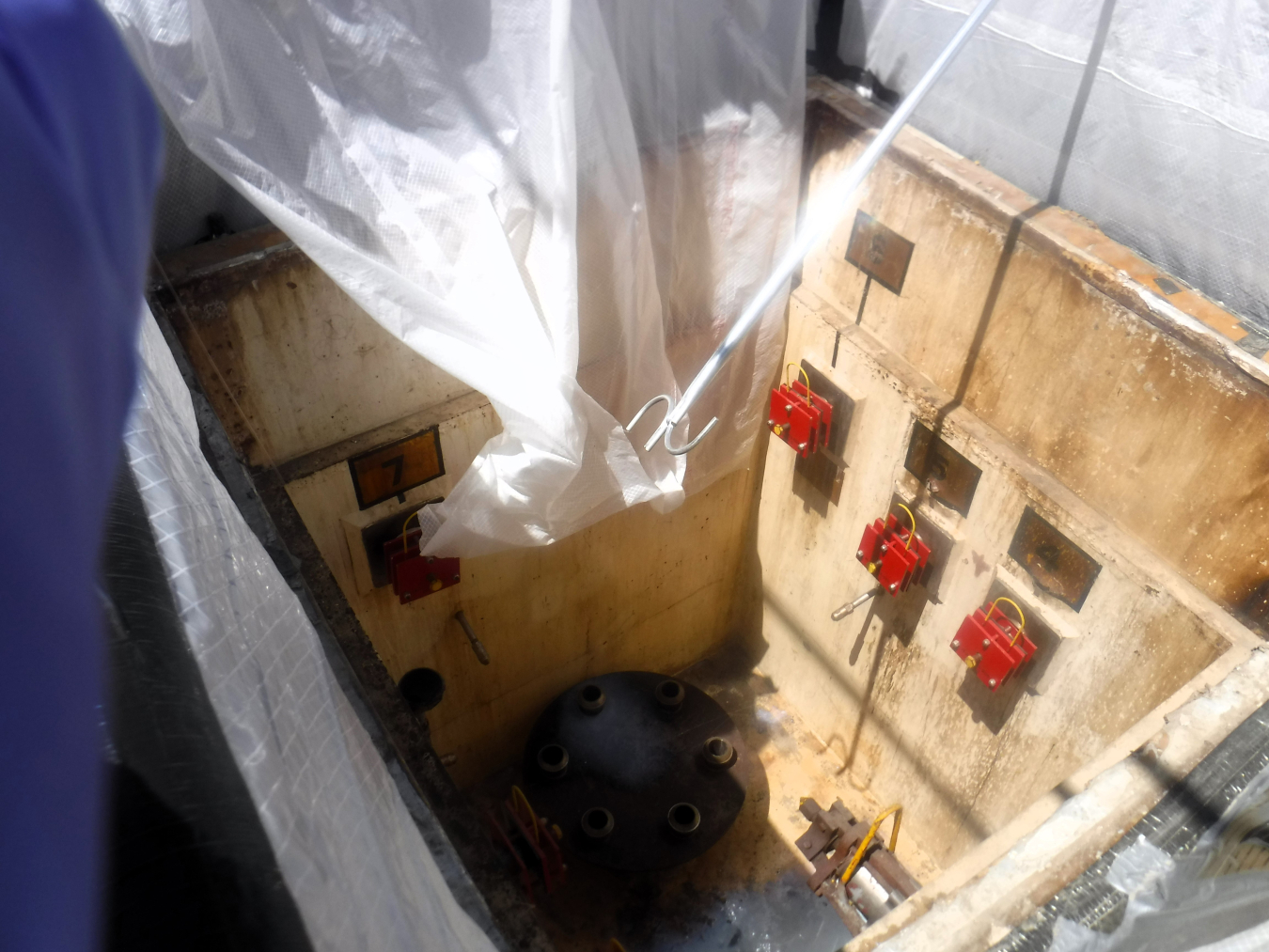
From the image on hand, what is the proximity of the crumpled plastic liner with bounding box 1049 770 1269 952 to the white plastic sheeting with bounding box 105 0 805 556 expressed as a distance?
40.4 inches

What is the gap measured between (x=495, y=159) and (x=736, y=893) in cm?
229

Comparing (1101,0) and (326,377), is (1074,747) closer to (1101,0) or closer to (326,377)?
(1101,0)

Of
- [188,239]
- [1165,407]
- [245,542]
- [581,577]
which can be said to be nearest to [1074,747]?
[1165,407]

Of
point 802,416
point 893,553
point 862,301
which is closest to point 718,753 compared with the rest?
point 893,553

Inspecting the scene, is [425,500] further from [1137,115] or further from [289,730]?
[1137,115]

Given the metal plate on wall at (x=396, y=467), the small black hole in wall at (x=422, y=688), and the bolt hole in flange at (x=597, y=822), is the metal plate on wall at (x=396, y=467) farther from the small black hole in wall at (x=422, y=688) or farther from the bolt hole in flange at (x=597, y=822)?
the bolt hole in flange at (x=597, y=822)

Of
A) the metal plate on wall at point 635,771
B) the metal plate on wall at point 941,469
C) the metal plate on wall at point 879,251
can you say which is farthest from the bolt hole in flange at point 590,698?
the metal plate on wall at point 879,251

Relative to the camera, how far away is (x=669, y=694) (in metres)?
3.01

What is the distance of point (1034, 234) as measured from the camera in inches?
77.4

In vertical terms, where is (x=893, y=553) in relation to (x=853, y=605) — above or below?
above

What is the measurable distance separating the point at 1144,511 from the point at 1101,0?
106 centimetres

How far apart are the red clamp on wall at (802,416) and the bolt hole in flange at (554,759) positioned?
1.21 meters

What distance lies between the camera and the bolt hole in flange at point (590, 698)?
3006 millimetres

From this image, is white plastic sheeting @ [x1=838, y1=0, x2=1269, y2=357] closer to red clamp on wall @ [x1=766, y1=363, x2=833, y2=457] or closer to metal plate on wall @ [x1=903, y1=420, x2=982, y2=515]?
metal plate on wall @ [x1=903, y1=420, x2=982, y2=515]
